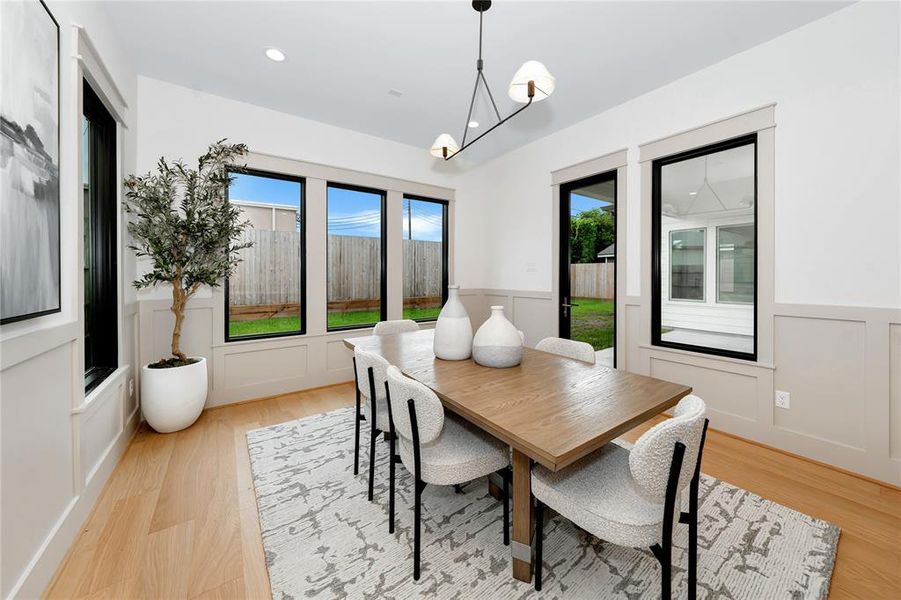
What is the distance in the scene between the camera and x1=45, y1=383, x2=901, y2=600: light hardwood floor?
137 cm

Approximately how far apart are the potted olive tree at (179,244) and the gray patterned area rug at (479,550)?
1.14 metres

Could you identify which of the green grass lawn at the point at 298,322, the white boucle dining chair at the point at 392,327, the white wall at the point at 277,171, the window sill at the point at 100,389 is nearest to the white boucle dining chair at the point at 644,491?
the white boucle dining chair at the point at 392,327

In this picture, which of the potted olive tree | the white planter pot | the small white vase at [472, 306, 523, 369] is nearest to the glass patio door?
the small white vase at [472, 306, 523, 369]

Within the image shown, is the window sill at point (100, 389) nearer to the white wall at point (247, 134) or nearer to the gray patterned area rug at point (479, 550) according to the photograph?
the gray patterned area rug at point (479, 550)

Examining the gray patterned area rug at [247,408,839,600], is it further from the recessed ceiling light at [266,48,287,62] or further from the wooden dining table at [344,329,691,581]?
the recessed ceiling light at [266,48,287,62]

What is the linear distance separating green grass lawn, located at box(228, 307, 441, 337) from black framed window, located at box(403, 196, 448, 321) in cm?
1

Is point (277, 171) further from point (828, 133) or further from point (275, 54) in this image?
point (828, 133)

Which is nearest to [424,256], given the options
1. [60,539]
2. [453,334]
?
[453,334]

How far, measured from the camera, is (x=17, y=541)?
1.21m

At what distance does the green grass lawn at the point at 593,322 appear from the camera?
357 cm

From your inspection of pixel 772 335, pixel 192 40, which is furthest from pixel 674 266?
pixel 192 40

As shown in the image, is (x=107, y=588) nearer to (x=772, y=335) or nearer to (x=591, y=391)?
(x=591, y=391)

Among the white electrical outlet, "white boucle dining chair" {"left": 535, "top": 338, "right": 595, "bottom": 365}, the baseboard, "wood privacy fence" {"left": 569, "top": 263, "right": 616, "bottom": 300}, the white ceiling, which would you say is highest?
the white ceiling

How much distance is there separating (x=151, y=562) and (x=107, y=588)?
14 cm
